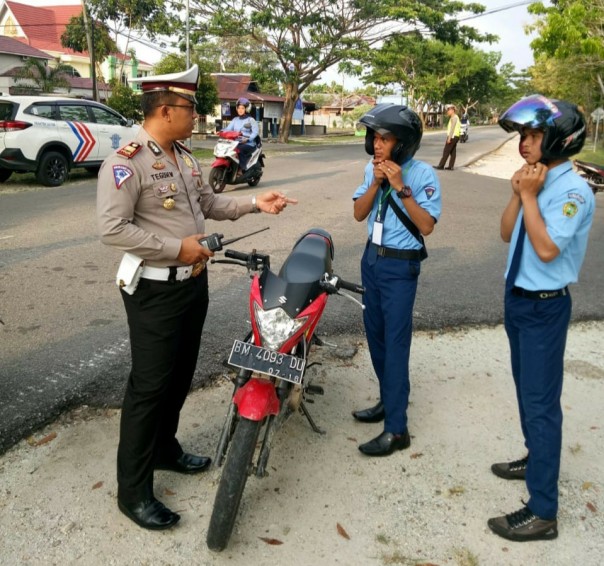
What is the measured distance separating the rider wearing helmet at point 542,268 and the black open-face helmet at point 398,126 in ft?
1.60

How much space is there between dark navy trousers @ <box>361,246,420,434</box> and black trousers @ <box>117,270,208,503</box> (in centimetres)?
100

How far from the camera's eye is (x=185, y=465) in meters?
2.83

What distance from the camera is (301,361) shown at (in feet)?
8.16

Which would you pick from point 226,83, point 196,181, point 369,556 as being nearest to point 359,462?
point 369,556

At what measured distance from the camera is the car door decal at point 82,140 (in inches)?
451

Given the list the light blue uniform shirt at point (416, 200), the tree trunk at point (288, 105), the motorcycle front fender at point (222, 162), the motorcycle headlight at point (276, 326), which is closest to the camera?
the motorcycle headlight at point (276, 326)

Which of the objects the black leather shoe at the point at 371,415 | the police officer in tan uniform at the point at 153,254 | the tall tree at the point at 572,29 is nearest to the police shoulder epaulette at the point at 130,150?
the police officer in tan uniform at the point at 153,254

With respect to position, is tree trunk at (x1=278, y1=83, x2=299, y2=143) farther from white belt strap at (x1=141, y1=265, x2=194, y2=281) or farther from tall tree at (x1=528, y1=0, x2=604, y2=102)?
white belt strap at (x1=141, y1=265, x2=194, y2=281)

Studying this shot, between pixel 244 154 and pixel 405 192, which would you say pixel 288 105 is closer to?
pixel 244 154

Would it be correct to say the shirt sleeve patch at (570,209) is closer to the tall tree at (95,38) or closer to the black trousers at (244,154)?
the black trousers at (244,154)

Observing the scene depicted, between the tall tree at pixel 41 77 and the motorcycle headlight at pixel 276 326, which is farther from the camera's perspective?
the tall tree at pixel 41 77

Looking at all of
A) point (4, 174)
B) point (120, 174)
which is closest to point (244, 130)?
point (4, 174)

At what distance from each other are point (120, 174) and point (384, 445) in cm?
186

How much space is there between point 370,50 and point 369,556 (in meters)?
26.9
